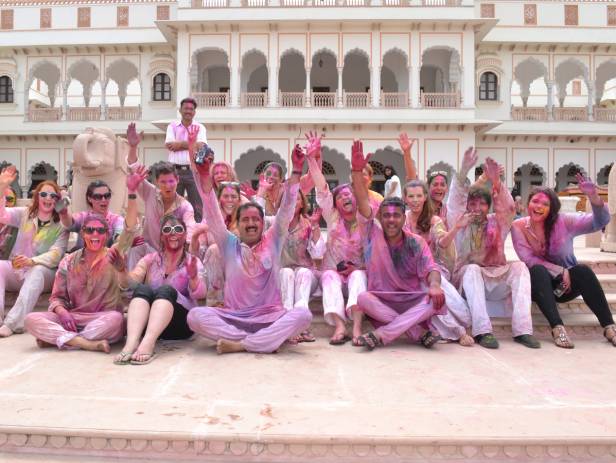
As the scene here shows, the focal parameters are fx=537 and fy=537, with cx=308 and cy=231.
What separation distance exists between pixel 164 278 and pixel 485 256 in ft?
8.44

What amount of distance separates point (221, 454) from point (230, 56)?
18164 millimetres

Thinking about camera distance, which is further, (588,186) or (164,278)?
(588,186)

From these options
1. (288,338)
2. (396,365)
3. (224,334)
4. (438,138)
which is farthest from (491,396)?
(438,138)

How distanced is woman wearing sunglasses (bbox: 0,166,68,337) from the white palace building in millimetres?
14304

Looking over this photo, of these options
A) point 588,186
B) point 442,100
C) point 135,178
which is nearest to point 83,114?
point 442,100

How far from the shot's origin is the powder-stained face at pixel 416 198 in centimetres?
443

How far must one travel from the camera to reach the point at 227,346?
3.69m

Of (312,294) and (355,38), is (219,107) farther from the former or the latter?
(312,294)

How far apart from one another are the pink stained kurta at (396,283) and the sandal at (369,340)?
7 centimetres

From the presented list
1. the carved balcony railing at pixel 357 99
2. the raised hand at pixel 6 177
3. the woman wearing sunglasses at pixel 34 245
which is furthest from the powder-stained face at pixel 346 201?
the carved balcony railing at pixel 357 99

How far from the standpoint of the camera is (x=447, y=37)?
18.8 metres

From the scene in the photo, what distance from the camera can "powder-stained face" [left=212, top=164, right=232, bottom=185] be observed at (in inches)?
206

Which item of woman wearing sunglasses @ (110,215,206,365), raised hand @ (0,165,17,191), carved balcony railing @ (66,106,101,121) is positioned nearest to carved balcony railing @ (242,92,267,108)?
carved balcony railing @ (66,106,101,121)

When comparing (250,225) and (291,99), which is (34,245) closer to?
(250,225)
